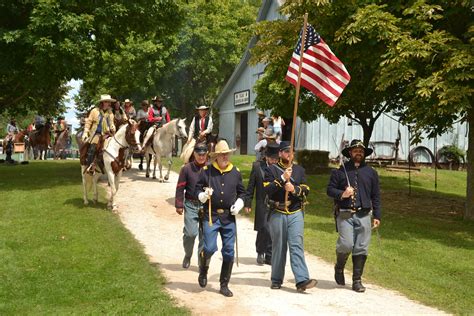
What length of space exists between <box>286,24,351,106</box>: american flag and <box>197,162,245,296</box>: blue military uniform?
2.18 m

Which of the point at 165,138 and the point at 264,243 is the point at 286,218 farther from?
the point at 165,138

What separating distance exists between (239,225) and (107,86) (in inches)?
1390

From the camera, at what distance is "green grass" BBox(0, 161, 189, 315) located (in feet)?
26.3

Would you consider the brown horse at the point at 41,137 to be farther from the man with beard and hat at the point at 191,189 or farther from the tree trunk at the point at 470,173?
the man with beard and hat at the point at 191,189

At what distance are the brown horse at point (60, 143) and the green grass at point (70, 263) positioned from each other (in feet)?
60.6

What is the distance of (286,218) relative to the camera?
339 inches

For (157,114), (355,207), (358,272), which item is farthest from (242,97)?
(358,272)

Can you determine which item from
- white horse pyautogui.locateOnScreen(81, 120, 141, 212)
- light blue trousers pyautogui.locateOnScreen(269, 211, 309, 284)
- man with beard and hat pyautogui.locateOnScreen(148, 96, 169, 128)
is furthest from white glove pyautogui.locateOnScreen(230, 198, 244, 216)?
man with beard and hat pyautogui.locateOnScreen(148, 96, 169, 128)

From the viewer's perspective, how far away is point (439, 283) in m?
10.2

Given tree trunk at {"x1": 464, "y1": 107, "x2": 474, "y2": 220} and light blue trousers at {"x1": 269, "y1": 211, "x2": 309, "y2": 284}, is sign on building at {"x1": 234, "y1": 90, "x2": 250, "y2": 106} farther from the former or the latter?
light blue trousers at {"x1": 269, "y1": 211, "x2": 309, "y2": 284}

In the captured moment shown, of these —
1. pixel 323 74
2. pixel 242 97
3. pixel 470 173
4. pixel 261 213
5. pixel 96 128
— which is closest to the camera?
pixel 323 74

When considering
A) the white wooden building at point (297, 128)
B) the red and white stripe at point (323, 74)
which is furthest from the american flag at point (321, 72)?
the white wooden building at point (297, 128)

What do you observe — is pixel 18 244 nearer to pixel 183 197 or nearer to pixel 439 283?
pixel 183 197

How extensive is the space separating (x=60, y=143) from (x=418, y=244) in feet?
90.1
